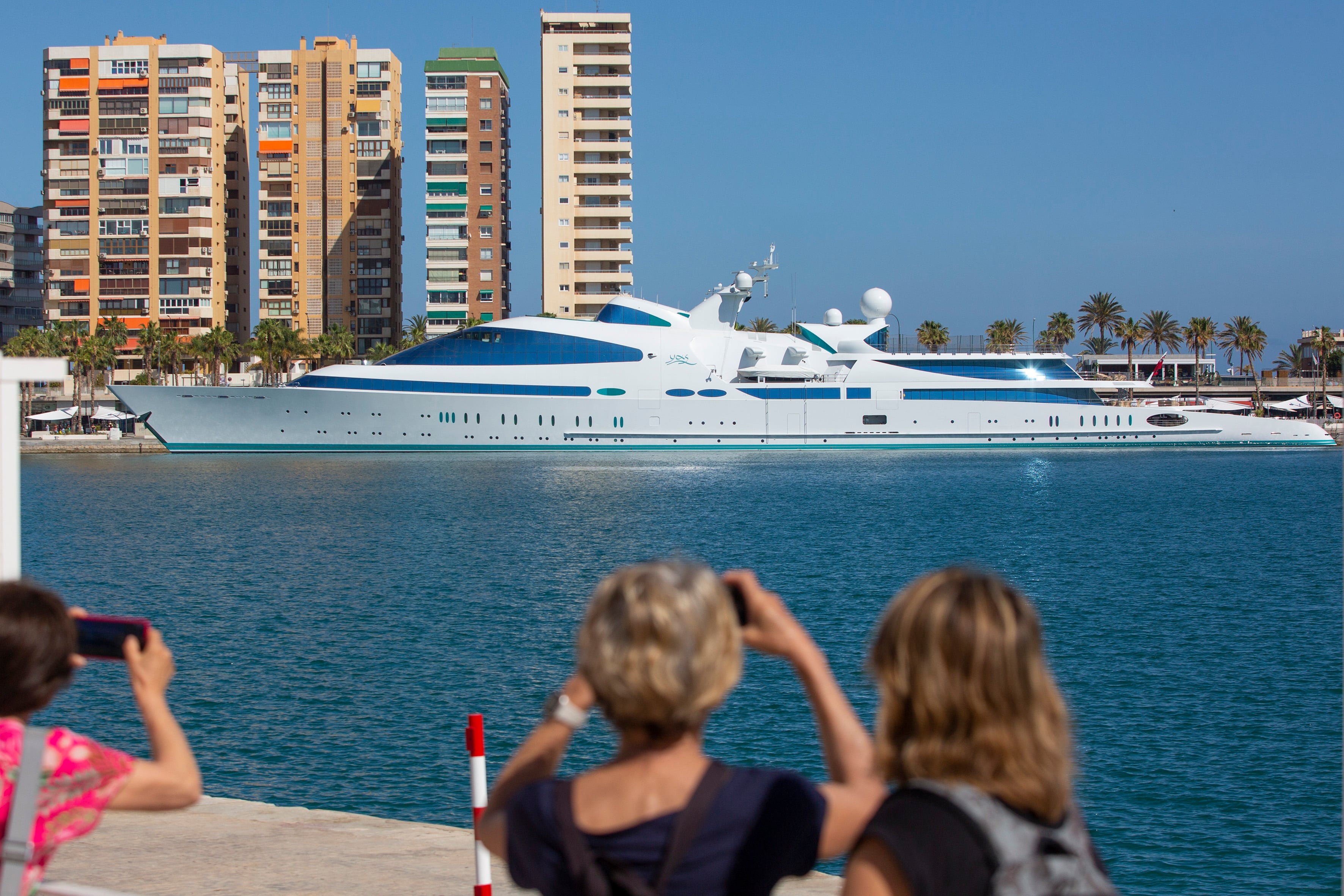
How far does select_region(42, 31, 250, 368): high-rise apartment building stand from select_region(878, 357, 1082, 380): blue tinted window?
46.4 metres

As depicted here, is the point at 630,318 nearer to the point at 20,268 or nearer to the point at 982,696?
the point at 982,696

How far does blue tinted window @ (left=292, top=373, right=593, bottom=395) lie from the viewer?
181 ft

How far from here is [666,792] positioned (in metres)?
2.05

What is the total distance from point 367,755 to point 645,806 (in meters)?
9.35

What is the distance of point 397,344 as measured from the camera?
8819cm

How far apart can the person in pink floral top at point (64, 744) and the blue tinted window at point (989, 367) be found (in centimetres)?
5723

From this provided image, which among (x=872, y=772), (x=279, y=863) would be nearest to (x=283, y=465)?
(x=279, y=863)

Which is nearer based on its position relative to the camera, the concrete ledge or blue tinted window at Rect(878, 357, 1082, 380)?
blue tinted window at Rect(878, 357, 1082, 380)

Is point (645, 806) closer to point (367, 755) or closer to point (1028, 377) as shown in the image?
point (367, 755)

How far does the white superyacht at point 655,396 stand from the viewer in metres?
55.8

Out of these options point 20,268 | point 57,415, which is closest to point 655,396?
point 57,415

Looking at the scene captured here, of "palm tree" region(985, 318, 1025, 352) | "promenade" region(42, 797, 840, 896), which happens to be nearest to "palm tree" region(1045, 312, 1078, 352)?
"palm tree" region(985, 318, 1025, 352)

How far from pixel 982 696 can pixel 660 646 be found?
0.49 meters

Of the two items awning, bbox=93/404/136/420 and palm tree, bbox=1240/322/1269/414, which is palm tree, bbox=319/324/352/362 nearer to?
awning, bbox=93/404/136/420
